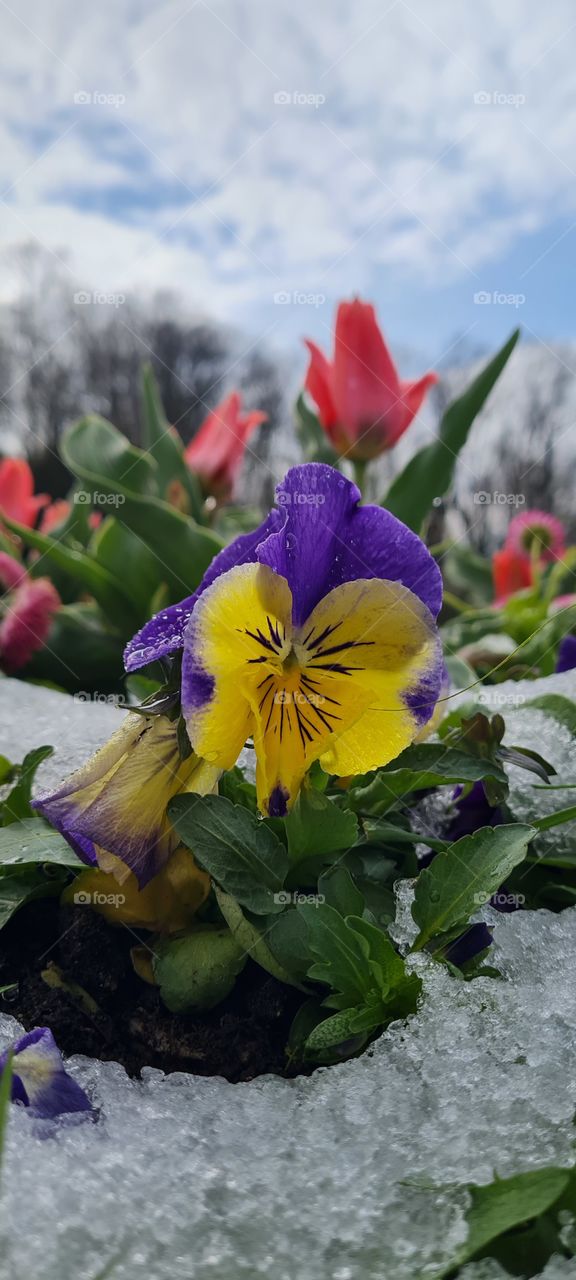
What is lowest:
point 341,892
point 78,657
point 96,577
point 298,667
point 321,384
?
point 78,657

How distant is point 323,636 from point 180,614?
3.0 inches

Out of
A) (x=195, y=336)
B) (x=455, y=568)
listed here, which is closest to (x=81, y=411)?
(x=195, y=336)

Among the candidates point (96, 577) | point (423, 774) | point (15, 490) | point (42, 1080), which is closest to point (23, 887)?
point (42, 1080)

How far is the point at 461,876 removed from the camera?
0.58 meters

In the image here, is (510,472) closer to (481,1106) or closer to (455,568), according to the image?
(455,568)

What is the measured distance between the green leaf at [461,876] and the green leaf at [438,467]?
895mm

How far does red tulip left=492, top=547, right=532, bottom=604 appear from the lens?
72.0 inches

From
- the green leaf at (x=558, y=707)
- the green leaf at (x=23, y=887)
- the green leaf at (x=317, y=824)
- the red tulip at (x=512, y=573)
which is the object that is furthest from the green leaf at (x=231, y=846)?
the red tulip at (x=512, y=573)

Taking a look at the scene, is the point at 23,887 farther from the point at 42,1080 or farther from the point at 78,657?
the point at 78,657

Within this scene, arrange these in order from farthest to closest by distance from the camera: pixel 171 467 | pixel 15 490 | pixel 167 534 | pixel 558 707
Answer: pixel 15 490 → pixel 171 467 → pixel 167 534 → pixel 558 707

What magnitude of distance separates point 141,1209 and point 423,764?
0.98 ft

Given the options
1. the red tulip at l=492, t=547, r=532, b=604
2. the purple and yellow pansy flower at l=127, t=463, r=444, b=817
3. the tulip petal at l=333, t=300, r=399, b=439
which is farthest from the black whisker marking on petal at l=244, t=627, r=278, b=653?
the red tulip at l=492, t=547, r=532, b=604

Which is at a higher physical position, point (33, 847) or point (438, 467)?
point (438, 467)

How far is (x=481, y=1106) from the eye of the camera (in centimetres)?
50
